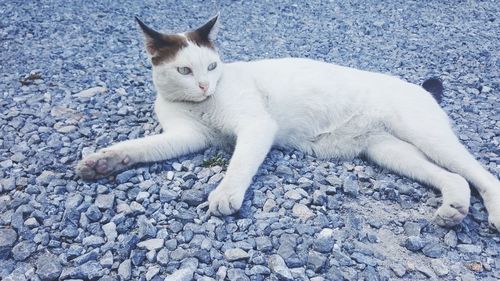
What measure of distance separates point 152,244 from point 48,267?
0.57 meters

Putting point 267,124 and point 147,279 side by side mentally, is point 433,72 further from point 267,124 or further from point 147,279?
point 147,279

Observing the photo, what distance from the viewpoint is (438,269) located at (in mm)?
2504

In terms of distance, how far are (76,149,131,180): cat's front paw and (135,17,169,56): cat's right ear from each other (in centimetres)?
93

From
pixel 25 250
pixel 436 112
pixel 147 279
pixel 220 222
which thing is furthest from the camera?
pixel 436 112

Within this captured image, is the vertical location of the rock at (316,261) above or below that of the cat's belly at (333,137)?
below

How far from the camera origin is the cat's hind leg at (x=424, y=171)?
2.81 m

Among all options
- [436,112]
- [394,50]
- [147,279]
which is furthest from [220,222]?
[394,50]

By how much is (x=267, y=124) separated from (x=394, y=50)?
4202 millimetres

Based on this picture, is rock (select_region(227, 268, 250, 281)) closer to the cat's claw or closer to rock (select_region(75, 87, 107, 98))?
the cat's claw

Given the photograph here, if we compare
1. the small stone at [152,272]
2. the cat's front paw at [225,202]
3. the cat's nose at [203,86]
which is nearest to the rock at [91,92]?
the cat's nose at [203,86]

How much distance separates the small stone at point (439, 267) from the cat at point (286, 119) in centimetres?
47

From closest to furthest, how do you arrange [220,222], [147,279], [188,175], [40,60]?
[147,279], [220,222], [188,175], [40,60]

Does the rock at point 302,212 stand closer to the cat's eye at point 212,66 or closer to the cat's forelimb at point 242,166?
the cat's forelimb at point 242,166

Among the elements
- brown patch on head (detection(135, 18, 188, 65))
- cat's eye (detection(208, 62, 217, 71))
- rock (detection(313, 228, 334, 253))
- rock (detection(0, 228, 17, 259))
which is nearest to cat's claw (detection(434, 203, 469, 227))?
rock (detection(313, 228, 334, 253))
